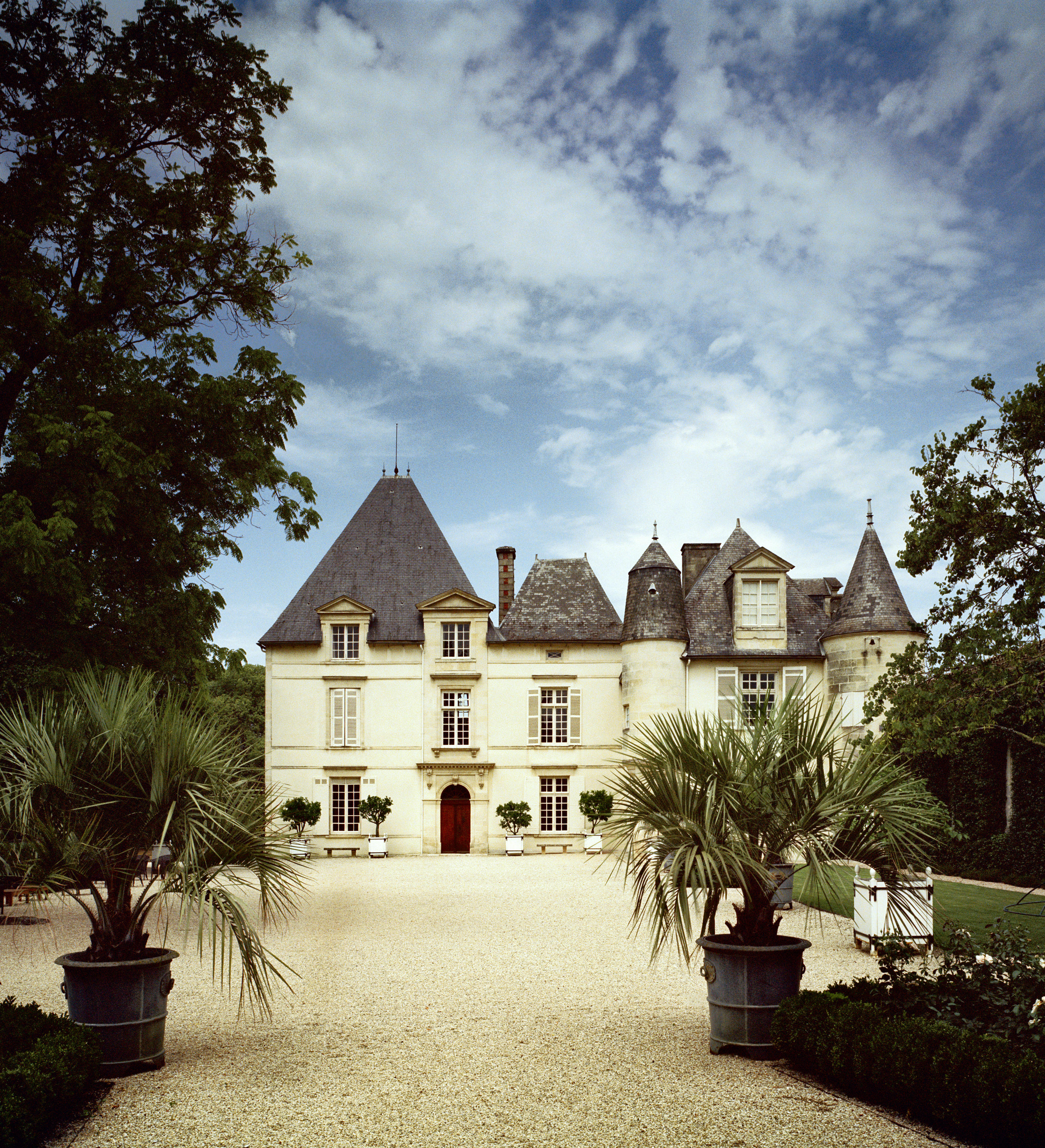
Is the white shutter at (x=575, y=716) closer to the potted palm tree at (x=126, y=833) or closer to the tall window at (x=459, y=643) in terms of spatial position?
the tall window at (x=459, y=643)

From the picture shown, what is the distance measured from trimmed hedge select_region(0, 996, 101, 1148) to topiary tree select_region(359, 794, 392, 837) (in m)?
21.6

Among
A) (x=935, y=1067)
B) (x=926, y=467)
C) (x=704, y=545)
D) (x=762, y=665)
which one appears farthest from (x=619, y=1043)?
(x=704, y=545)

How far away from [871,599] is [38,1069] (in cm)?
2380

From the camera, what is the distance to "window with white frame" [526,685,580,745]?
95.9 feet

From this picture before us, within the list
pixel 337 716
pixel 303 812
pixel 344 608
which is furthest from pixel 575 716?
pixel 303 812

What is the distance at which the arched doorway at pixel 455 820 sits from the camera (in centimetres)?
2888

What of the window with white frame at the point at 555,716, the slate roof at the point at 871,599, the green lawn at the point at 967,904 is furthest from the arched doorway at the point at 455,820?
the green lawn at the point at 967,904

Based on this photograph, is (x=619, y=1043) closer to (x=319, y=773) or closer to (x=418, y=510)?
(x=319, y=773)

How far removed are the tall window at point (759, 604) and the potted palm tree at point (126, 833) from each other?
72.8ft

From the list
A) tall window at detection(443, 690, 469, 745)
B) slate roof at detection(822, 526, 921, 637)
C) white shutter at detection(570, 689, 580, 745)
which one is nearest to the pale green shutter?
white shutter at detection(570, 689, 580, 745)

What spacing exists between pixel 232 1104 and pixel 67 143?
11.7 metres

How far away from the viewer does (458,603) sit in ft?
95.9

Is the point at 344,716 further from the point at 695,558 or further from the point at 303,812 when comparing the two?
the point at 695,558

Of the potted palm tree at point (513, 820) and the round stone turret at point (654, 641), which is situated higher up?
the round stone turret at point (654, 641)
